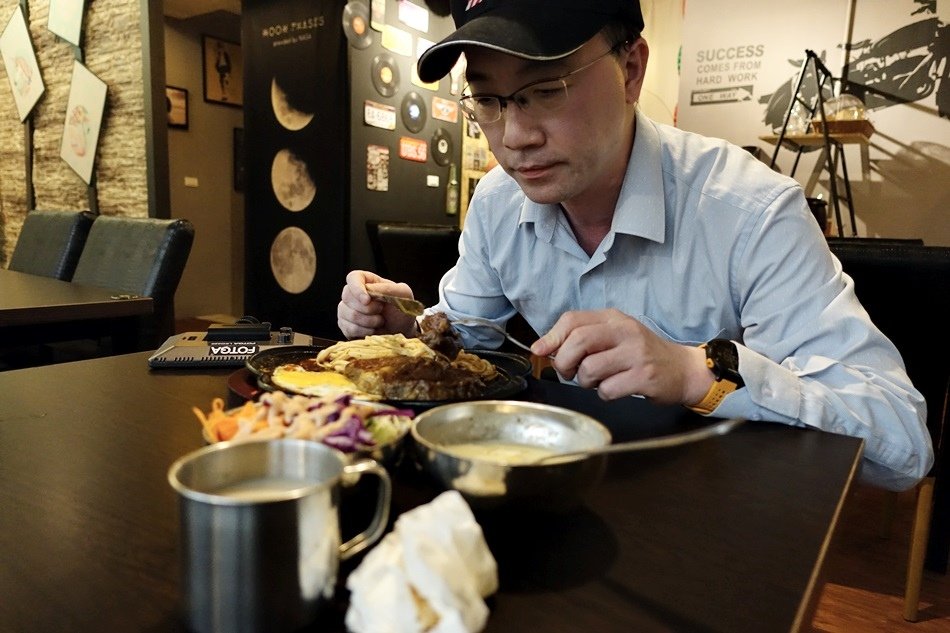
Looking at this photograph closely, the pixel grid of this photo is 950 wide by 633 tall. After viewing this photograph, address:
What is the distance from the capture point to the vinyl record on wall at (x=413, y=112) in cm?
437

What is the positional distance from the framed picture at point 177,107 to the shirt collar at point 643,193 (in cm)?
626

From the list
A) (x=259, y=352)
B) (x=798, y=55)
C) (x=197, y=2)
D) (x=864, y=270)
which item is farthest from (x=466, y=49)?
(x=197, y=2)

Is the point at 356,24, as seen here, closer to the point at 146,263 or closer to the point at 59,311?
the point at 146,263

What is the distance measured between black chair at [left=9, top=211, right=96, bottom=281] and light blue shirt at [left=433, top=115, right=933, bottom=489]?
8.13ft

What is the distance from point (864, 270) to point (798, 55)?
11.0 ft

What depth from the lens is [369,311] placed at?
142cm

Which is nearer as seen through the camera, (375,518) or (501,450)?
(375,518)

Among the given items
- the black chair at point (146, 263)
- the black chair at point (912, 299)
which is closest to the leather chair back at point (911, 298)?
the black chair at point (912, 299)

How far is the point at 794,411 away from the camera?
920 mm

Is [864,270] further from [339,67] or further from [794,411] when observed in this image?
[339,67]

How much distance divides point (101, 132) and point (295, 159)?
6.22 feet

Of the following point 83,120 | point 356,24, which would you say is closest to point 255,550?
point 356,24

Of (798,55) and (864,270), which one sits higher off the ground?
(798,55)

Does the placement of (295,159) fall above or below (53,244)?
above
